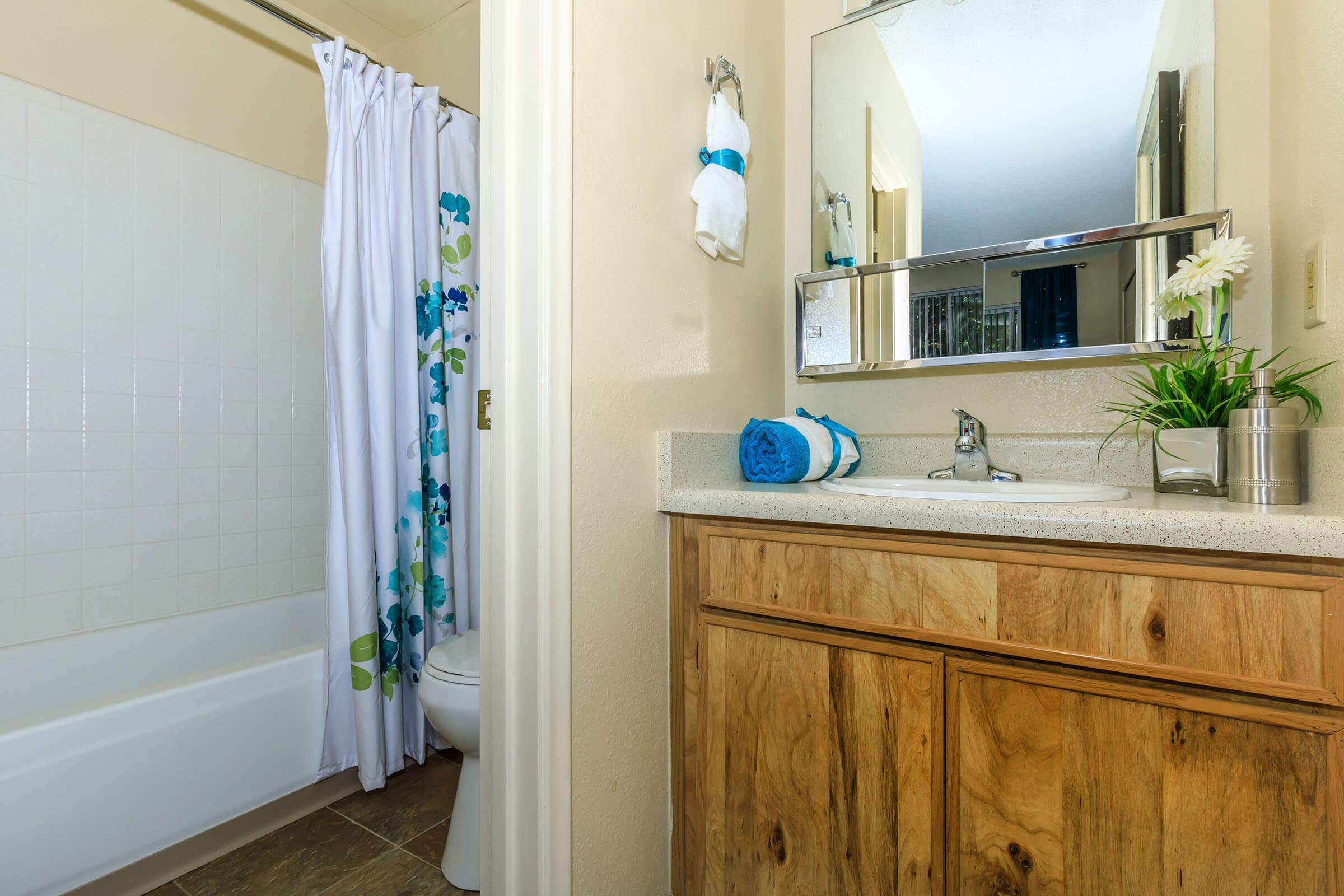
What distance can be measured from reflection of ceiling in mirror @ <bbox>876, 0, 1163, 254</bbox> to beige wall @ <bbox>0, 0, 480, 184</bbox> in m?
1.57

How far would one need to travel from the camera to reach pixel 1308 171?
0.96 meters

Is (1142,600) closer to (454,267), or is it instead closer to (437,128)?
(454,267)

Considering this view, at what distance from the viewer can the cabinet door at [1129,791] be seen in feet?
2.33

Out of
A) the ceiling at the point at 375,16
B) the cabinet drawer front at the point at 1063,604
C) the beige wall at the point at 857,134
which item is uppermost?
the ceiling at the point at 375,16

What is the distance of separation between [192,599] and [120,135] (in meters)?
1.38

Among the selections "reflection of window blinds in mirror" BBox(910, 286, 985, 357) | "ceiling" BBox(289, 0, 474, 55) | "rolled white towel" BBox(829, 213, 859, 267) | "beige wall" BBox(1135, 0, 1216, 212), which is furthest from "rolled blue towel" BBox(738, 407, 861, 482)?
"ceiling" BBox(289, 0, 474, 55)

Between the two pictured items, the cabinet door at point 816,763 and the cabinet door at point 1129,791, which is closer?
the cabinet door at point 1129,791

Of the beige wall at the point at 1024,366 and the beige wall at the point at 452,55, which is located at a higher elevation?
the beige wall at the point at 452,55

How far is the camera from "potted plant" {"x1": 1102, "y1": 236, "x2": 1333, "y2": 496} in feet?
3.18

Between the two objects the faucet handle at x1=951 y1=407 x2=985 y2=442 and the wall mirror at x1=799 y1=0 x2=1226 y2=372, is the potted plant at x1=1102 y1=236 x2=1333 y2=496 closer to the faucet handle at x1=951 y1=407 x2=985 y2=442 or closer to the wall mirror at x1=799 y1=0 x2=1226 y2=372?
the wall mirror at x1=799 y1=0 x2=1226 y2=372

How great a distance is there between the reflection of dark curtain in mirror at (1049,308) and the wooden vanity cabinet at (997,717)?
0.68 metres

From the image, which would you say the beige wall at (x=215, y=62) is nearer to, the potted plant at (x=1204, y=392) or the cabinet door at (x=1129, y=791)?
the potted plant at (x=1204, y=392)

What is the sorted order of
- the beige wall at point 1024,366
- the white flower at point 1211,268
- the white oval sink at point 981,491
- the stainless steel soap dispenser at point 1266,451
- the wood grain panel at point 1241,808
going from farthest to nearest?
1. the beige wall at point 1024,366
2. the white flower at point 1211,268
3. the white oval sink at point 981,491
4. the stainless steel soap dispenser at point 1266,451
5. the wood grain panel at point 1241,808

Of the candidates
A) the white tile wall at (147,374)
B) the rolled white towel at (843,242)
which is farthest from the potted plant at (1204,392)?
the white tile wall at (147,374)
